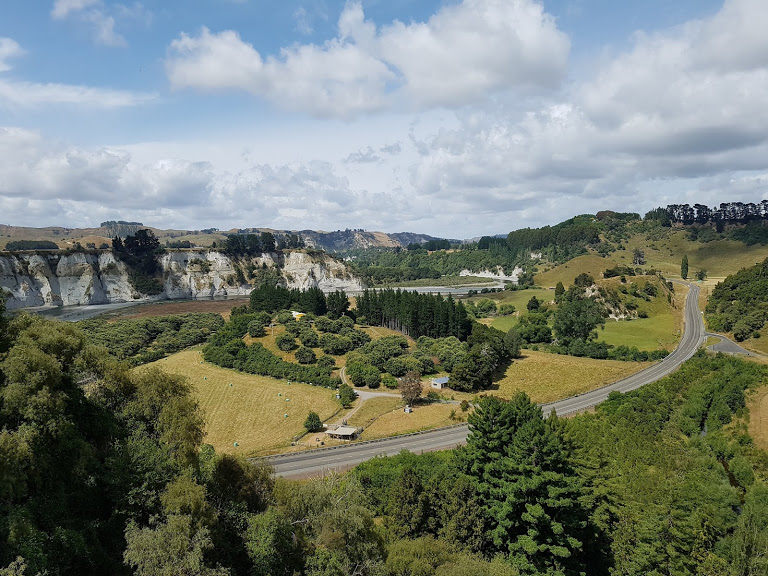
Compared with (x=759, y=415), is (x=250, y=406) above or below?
below

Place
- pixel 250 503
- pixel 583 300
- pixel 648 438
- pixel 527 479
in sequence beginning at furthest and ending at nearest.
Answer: pixel 583 300
pixel 648 438
pixel 527 479
pixel 250 503

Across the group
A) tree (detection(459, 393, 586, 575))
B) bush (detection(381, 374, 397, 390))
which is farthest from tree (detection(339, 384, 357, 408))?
tree (detection(459, 393, 586, 575))

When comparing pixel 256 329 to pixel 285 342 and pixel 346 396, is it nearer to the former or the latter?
pixel 285 342

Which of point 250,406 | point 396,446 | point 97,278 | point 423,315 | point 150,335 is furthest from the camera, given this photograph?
point 97,278

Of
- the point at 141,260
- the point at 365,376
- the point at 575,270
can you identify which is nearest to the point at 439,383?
the point at 365,376

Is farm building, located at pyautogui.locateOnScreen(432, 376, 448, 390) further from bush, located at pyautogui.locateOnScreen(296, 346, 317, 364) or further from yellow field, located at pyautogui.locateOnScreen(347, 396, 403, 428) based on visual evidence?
bush, located at pyautogui.locateOnScreen(296, 346, 317, 364)

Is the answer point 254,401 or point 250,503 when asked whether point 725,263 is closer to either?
point 254,401

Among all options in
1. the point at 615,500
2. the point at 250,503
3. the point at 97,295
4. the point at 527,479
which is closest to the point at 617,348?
the point at 615,500
